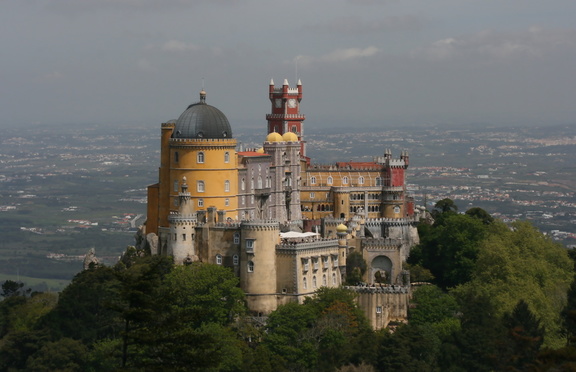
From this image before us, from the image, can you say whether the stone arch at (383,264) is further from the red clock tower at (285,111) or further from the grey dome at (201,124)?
the red clock tower at (285,111)

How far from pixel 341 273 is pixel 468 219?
1442cm

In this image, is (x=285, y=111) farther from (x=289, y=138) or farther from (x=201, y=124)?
(x=201, y=124)

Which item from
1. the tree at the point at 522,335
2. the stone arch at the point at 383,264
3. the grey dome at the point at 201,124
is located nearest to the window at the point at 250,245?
the grey dome at the point at 201,124

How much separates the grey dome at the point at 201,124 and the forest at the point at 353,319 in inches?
412

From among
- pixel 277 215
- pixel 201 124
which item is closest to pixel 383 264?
pixel 277 215

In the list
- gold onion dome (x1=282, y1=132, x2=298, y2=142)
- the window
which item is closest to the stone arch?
the window

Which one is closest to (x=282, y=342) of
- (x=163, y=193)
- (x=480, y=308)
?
(x=480, y=308)

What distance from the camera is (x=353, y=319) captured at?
89.6 m

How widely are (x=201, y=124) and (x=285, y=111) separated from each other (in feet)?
80.2

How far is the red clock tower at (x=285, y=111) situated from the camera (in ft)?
408

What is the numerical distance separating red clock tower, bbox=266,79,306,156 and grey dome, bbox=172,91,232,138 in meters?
22.3

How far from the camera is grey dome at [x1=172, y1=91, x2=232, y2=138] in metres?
101

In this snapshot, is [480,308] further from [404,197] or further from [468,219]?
[404,197]

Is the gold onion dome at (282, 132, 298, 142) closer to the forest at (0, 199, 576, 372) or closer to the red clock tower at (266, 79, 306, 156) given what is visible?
the red clock tower at (266, 79, 306, 156)
